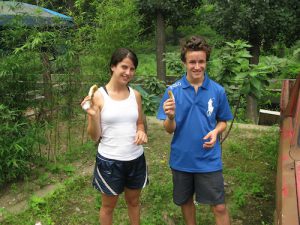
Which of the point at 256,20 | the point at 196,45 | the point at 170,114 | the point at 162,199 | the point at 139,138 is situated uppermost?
the point at 256,20

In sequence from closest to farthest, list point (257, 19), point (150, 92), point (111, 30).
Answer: point (111, 30)
point (150, 92)
point (257, 19)

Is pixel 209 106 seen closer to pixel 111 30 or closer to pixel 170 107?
pixel 170 107

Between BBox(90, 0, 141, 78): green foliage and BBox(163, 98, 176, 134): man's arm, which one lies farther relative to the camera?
BBox(90, 0, 141, 78): green foliage

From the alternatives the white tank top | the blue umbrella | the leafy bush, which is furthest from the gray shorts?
the blue umbrella

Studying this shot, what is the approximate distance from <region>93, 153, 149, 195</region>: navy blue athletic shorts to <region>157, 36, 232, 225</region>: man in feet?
0.99

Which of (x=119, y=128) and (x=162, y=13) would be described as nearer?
(x=119, y=128)

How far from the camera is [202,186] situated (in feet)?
9.34

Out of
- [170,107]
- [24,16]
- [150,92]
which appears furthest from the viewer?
[150,92]

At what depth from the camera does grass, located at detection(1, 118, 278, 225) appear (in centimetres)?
389

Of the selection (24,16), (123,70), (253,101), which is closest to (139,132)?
(123,70)

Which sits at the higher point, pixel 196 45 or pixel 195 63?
pixel 196 45

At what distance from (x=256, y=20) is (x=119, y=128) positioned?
712 centimetres

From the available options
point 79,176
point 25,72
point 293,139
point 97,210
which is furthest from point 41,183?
point 293,139

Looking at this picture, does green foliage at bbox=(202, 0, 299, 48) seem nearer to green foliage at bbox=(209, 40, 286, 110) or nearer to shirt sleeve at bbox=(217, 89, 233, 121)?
green foliage at bbox=(209, 40, 286, 110)
